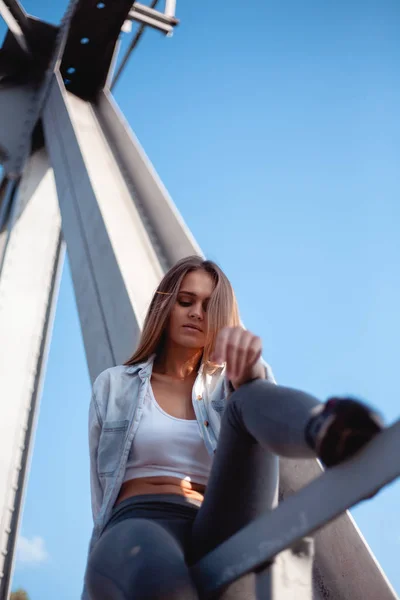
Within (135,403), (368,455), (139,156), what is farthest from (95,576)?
(139,156)

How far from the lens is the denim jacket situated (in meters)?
1.33

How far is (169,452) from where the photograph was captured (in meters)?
1.34

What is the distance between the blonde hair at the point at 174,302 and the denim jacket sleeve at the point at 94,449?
185 mm

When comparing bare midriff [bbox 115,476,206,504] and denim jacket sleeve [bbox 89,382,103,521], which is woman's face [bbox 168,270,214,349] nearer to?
denim jacket sleeve [bbox 89,382,103,521]

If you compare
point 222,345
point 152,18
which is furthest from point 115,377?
point 152,18

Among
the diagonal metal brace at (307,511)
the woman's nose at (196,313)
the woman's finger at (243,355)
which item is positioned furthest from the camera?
the woman's nose at (196,313)

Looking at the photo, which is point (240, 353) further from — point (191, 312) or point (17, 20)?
point (17, 20)

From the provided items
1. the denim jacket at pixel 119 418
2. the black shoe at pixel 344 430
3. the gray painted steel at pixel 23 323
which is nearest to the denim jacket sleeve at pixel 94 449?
the denim jacket at pixel 119 418

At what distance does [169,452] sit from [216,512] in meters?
0.28

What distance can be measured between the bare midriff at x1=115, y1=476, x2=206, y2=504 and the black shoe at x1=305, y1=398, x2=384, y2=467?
547mm

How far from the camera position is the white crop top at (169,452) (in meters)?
1.32

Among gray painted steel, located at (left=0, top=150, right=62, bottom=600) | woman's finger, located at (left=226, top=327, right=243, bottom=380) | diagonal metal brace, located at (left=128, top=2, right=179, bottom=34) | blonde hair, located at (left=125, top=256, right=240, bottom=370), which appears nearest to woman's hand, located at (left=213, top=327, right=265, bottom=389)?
woman's finger, located at (left=226, top=327, right=243, bottom=380)

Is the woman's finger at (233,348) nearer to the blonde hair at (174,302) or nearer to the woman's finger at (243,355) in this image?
the woman's finger at (243,355)

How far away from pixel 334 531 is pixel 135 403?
0.52 meters
